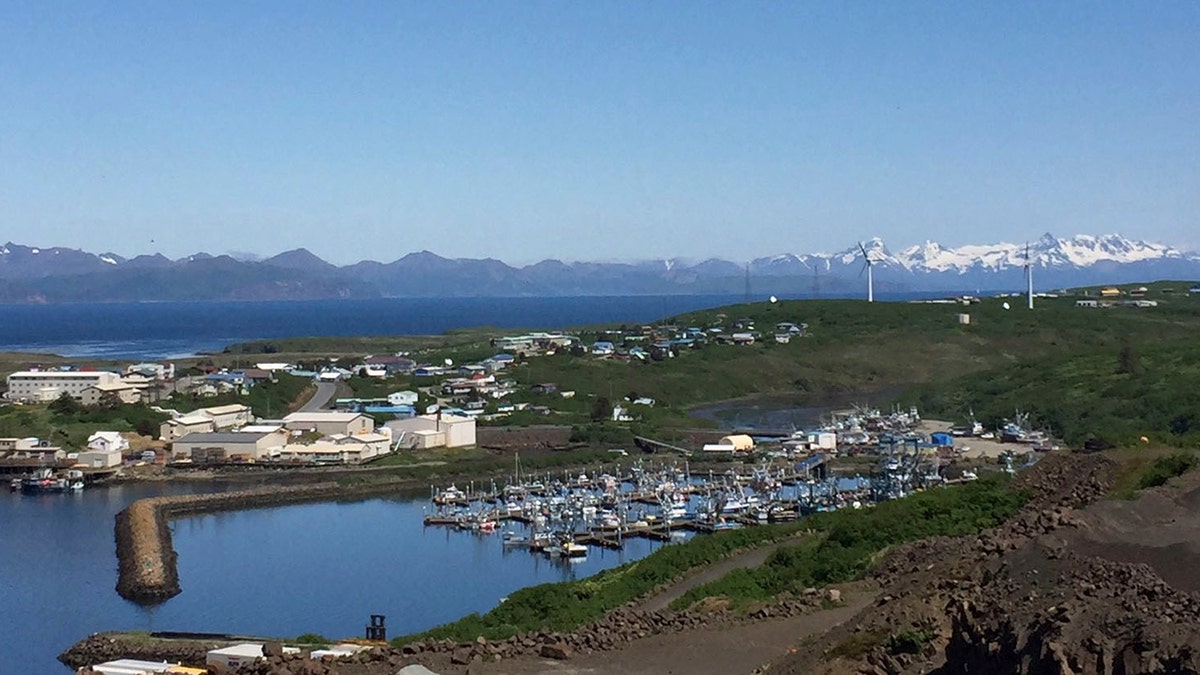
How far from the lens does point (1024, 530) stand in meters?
7.49

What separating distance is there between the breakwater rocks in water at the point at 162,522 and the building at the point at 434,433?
3.46 meters

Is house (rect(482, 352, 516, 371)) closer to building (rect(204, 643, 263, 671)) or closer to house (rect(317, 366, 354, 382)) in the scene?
house (rect(317, 366, 354, 382))

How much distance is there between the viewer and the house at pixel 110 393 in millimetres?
32938

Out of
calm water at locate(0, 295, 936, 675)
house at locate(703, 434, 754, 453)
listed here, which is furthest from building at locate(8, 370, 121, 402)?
house at locate(703, 434, 754, 453)

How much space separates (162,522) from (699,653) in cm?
1577

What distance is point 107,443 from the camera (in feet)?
89.4

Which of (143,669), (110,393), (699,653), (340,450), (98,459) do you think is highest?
(699,653)

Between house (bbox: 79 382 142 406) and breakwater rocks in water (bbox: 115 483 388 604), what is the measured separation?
10161mm

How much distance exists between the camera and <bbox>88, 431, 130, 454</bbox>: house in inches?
1065

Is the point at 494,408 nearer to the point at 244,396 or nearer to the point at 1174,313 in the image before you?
the point at 244,396

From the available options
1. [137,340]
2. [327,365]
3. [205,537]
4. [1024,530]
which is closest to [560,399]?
[327,365]

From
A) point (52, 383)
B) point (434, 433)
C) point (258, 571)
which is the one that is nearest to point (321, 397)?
point (52, 383)

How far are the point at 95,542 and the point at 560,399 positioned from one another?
55.7ft

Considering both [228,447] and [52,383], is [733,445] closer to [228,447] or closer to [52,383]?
[228,447]
